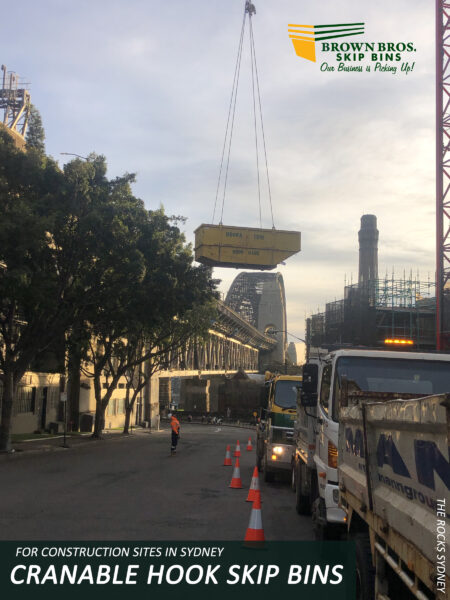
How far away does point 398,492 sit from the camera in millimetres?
4496

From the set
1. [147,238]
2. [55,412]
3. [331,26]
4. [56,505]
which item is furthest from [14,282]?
[55,412]

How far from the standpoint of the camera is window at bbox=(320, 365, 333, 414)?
943 cm

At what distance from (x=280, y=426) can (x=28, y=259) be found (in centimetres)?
1262

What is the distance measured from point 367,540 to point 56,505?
28.2 ft

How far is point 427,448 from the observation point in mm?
3766

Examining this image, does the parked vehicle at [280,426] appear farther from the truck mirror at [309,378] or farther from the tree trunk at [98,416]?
the tree trunk at [98,416]

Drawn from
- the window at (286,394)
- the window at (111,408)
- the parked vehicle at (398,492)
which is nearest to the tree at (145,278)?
the window at (286,394)

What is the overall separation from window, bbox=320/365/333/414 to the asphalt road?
2.33 meters

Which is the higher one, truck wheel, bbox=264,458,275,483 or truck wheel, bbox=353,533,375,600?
truck wheel, bbox=353,533,375,600

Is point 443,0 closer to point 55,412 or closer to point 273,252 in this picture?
point 273,252

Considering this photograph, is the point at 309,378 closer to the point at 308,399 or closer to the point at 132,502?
the point at 308,399

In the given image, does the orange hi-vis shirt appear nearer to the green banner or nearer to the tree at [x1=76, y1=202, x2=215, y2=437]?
the tree at [x1=76, y1=202, x2=215, y2=437]

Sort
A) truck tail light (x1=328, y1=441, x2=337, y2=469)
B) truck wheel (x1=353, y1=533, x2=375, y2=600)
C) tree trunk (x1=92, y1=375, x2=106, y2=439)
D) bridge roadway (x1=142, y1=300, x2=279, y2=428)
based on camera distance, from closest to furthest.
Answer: truck wheel (x1=353, y1=533, x2=375, y2=600) → truck tail light (x1=328, y1=441, x2=337, y2=469) → tree trunk (x1=92, y1=375, x2=106, y2=439) → bridge roadway (x1=142, y1=300, x2=279, y2=428)

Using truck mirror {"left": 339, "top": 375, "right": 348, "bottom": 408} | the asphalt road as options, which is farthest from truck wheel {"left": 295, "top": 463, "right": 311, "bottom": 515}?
truck mirror {"left": 339, "top": 375, "right": 348, "bottom": 408}
